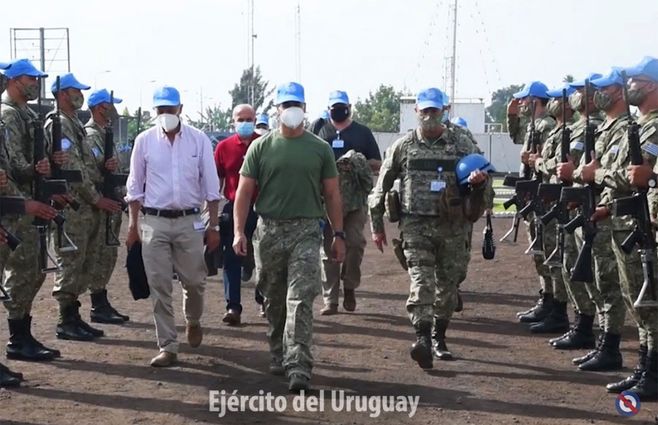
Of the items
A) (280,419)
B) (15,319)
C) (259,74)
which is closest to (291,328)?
(280,419)

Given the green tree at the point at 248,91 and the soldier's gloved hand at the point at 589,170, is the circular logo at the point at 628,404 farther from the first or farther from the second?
the green tree at the point at 248,91

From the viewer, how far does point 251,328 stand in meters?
11.6

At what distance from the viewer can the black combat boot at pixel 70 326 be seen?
10.8 meters

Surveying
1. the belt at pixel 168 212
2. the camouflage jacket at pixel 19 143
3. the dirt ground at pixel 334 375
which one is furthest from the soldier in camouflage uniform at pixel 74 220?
the belt at pixel 168 212

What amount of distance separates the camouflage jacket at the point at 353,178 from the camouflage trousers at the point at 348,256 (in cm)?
15

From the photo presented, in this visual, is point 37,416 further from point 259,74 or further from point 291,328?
point 259,74

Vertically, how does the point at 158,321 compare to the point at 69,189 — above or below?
below

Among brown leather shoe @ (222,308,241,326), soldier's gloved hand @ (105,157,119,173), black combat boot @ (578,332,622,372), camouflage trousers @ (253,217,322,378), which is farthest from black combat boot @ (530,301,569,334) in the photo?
soldier's gloved hand @ (105,157,119,173)

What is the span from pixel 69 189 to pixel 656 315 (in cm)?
536

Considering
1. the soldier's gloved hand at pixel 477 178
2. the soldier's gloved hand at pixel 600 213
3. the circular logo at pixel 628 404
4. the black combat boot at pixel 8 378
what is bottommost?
the circular logo at pixel 628 404

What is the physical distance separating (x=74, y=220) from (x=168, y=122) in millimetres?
1917

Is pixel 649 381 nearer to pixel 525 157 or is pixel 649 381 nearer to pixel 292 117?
pixel 292 117

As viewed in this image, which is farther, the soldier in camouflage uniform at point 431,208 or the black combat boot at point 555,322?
the black combat boot at point 555,322

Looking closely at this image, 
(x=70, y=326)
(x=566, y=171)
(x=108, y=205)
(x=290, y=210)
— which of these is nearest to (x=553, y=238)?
(x=566, y=171)
